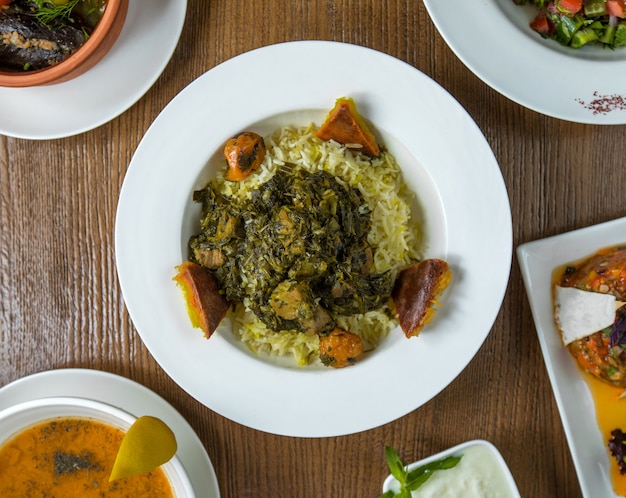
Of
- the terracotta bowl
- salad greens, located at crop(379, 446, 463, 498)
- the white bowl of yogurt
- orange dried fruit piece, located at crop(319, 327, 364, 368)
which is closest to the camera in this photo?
the terracotta bowl

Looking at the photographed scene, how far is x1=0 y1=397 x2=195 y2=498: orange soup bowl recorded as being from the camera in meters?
2.42

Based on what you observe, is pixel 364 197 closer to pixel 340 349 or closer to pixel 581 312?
pixel 340 349

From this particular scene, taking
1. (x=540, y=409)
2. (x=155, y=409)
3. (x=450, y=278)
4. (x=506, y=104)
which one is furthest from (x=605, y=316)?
(x=155, y=409)

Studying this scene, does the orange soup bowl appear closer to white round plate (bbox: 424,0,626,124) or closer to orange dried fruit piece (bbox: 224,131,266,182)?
orange dried fruit piece (bbox: 224,131,266,182)

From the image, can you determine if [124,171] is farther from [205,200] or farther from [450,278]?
[450,278]

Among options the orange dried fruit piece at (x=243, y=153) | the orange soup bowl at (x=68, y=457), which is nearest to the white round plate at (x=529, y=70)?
the orange dried fruit piece at (x=243, y=153)

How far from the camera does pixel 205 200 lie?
235cm

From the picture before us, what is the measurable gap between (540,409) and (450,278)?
0.84 m

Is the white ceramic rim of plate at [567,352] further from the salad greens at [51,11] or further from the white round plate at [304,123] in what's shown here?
the salad greens at [51,11]

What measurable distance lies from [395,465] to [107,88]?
1.93 metres

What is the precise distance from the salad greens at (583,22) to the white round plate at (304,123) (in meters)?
0.60

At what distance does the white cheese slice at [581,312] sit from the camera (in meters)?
2.38

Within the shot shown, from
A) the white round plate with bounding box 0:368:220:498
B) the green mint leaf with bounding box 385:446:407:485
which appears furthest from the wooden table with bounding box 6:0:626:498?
the green mint leaf with bounding box 385:446:407:485

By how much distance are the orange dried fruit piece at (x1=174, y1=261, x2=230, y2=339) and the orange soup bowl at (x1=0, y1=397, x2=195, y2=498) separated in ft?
1.90
